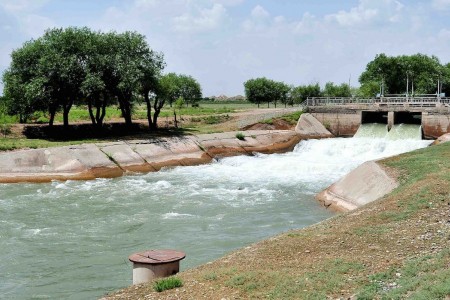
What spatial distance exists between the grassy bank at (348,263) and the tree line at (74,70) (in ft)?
106

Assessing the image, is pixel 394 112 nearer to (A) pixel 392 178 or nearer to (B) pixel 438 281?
(A) pixel 392 178

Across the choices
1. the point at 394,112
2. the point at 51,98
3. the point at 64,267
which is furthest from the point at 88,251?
the point at 394,112

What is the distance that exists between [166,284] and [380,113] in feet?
171

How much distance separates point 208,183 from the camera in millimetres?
34531

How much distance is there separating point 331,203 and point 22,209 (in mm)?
15909

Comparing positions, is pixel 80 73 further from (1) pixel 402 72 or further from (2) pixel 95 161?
(1) pixel 402 72

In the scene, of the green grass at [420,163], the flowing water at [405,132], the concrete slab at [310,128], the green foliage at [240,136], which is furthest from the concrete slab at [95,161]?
the flowing water at [405,132]

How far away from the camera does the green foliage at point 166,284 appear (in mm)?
11750

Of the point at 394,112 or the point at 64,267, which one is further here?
the point at 394,112

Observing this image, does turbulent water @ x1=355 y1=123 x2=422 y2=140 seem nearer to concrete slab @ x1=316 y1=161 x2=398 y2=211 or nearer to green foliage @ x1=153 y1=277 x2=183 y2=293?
concrete slab @ x1=316 y1=161 x2=398 y2=211

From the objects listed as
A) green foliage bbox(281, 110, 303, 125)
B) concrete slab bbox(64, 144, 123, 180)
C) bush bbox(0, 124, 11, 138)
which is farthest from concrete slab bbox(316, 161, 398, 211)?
bush bbox(0, 124, 11, 138)

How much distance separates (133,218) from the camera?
2475 centimetres

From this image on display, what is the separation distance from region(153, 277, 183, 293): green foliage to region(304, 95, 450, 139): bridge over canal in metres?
43.5

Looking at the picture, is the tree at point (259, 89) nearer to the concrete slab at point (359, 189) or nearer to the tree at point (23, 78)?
the tree at point (23, 78)
